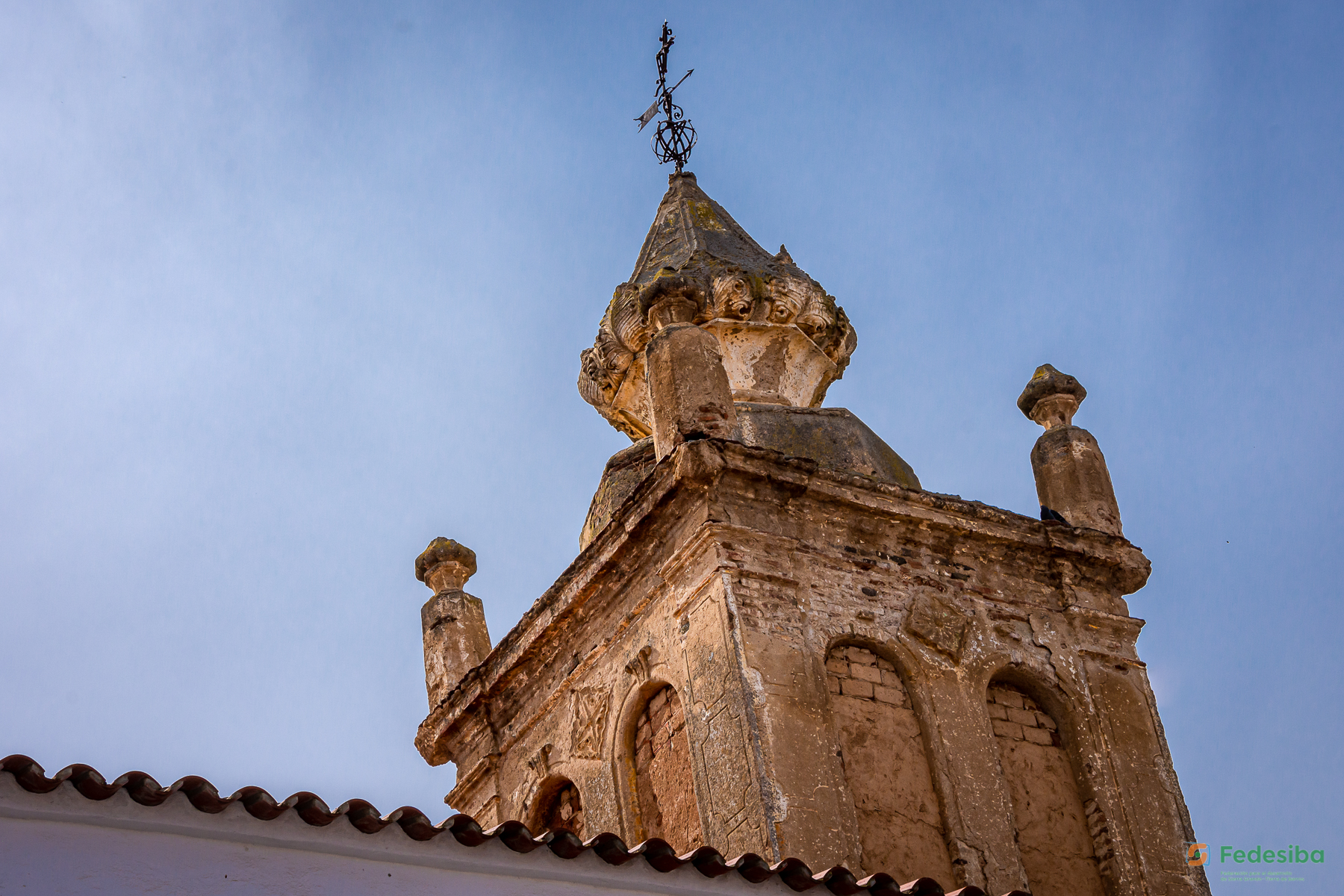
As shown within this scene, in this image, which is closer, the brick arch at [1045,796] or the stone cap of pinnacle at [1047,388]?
the brick arch at [1045,796]

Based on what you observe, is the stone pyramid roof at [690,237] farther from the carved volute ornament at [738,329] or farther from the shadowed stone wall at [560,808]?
the shadowed stone wall at [560,808]

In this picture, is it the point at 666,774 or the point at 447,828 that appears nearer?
the point at 447,828

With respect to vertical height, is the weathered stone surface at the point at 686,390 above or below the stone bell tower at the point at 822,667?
above

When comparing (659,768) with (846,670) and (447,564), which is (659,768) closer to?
(846,670)

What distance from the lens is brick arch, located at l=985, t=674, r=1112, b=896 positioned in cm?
1083

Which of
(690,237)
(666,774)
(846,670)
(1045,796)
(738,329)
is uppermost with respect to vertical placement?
(690,237)

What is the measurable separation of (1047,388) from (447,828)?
623cm

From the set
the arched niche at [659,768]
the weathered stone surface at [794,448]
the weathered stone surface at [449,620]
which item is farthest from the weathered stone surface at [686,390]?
the weathered stone surface at [449,620]

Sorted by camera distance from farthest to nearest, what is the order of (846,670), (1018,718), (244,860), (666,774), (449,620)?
(449,620)
(1018,718)
(666,774)
(846,670)
(244,860)

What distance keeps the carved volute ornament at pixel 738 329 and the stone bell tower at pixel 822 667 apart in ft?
0.25

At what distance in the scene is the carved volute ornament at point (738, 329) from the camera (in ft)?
42.5

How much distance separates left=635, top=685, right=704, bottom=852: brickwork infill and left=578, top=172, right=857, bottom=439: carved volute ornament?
213 centimetres

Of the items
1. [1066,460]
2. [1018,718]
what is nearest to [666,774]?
[1018,718]

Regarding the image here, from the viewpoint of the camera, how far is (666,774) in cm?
1109
